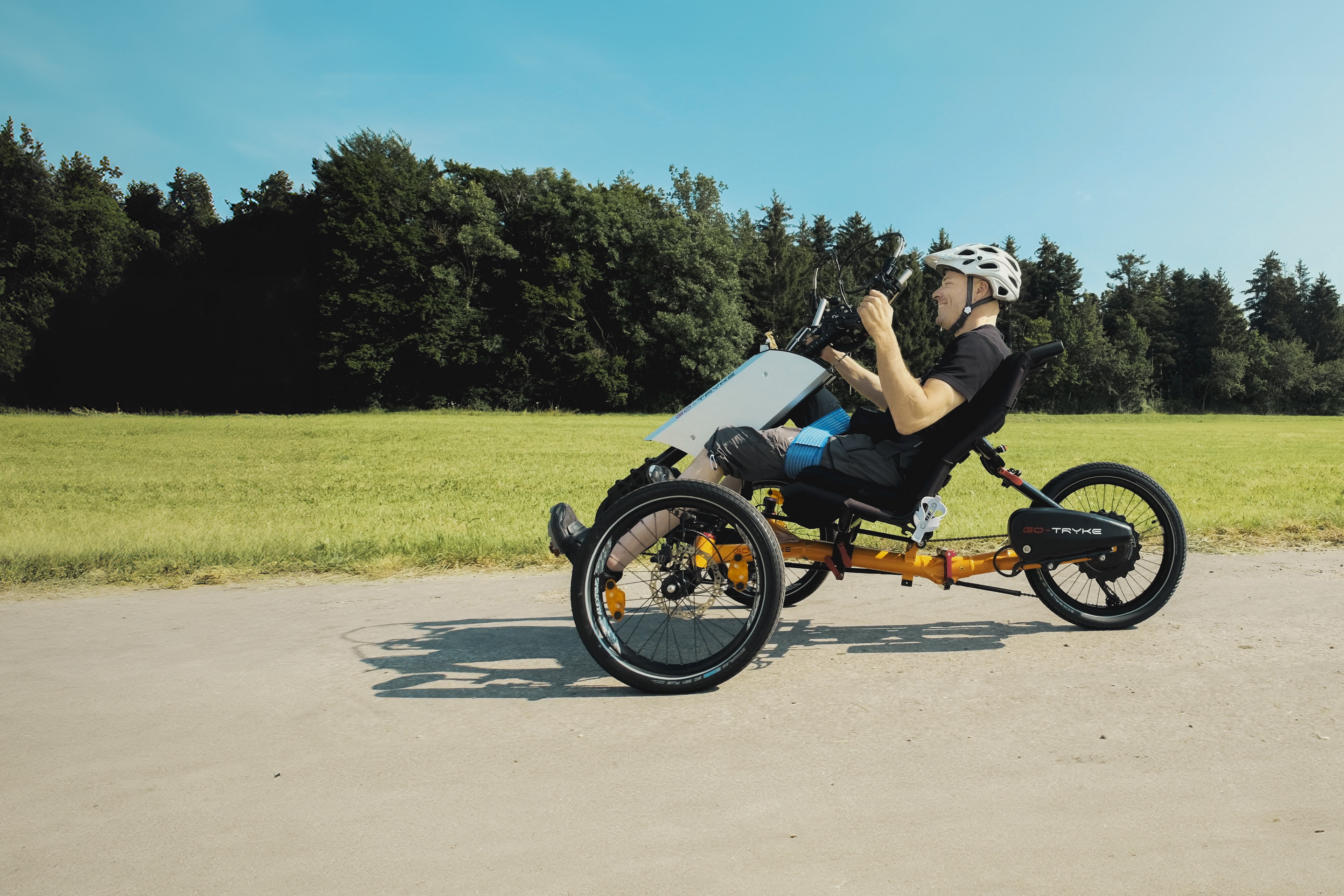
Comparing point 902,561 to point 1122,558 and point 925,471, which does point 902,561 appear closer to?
point 925,471

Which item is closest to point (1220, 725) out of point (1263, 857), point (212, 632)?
point (1263, 857)

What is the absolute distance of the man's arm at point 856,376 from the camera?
415cm

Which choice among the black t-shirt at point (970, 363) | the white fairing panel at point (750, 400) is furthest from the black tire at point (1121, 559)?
the white fairing panel at point (750, 400)

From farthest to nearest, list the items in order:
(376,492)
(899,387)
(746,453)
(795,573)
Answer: (376,492)
(795,573)
(746,453)
(899,387)

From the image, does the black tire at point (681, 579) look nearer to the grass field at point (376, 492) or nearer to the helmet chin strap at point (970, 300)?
the helmet chin strap at point (970, 300)

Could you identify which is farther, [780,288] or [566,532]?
[780,288]

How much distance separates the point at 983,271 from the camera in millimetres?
4102

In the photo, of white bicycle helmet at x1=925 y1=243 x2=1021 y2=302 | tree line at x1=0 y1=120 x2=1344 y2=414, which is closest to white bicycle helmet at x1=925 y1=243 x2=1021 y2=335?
white bicycle helmet at x1=925 y1=243 x2=1021 y2=302

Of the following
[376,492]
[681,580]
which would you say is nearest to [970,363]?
[681,580]

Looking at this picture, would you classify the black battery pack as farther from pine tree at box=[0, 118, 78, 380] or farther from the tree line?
pine tree at box=[0, 118, 78, 380]

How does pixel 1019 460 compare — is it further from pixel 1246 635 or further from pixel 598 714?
pixel 598 714

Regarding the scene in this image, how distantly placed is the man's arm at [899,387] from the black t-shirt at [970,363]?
47 millimetres

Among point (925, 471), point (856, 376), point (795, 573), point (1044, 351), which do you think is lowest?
point (795, 573)

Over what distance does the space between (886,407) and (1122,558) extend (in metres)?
1.32
